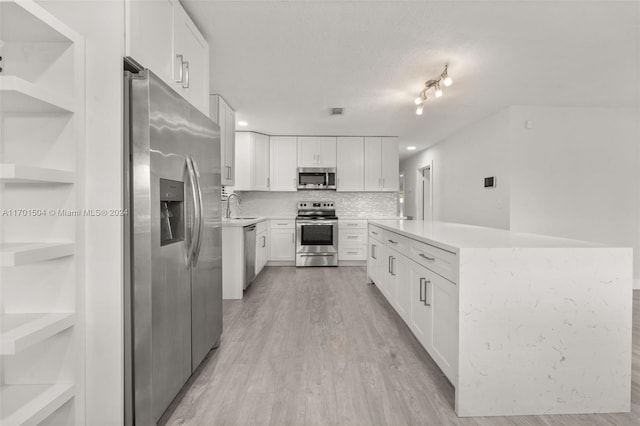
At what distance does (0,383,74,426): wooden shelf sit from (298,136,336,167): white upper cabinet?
191 inches

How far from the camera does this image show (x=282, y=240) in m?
5.57

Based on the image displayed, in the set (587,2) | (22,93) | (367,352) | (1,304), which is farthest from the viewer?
(367,352)

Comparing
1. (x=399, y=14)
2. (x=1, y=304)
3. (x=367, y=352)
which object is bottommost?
(x=367, y=352)

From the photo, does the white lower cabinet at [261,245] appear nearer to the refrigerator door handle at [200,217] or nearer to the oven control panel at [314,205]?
the oven control panel at [314,205]

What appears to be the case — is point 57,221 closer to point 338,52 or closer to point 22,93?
point 22,93

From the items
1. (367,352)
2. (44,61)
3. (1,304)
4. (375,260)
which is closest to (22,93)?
(44,61)

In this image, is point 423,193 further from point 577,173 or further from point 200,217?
point 200,217

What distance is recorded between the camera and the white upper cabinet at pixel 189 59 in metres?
1.89

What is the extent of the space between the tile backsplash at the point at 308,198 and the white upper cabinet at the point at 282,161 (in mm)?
318

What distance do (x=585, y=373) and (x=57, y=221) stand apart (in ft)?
8.31

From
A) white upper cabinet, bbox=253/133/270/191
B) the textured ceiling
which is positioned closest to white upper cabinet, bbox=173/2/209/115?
the textured ceiling

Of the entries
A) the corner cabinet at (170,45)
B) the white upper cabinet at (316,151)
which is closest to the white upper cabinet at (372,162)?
the white upper cabinet at (316,151)

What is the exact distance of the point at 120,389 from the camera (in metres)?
1.33

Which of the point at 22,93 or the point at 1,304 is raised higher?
the point at 22,93
